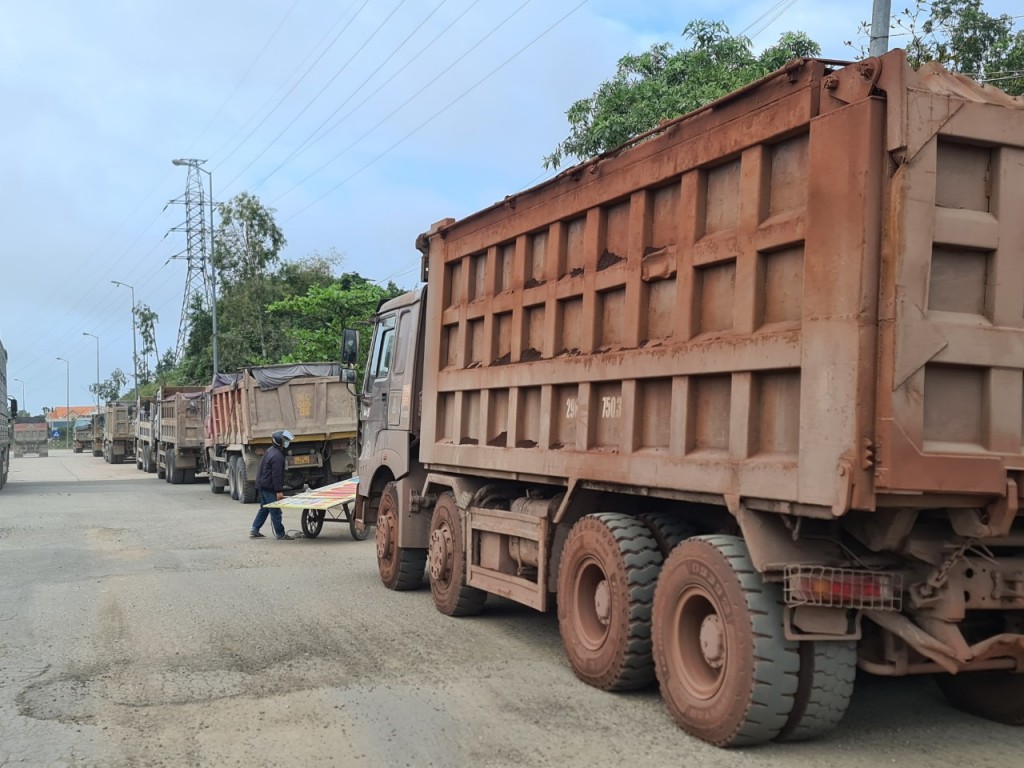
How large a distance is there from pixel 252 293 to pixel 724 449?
41025 mm

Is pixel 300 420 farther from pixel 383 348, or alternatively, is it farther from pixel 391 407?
pixel 391 407

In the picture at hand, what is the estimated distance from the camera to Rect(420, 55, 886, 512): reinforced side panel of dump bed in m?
4.20

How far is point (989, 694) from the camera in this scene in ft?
17.3

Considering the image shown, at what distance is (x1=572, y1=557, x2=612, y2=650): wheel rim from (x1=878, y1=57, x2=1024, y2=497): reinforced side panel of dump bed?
2.30 meters

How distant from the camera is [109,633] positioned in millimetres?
7629

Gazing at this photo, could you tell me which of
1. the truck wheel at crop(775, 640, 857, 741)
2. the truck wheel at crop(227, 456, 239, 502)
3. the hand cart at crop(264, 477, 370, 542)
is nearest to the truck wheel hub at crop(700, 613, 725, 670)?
the truck wheel at crop(775, 640, 857, 741)

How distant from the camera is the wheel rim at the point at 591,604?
5867 mm

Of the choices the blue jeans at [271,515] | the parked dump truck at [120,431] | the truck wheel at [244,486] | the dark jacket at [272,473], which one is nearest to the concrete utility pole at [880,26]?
the dark jacket at [272,473]

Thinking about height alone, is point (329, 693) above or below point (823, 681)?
below

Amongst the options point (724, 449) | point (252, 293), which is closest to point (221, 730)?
point (724, 449)

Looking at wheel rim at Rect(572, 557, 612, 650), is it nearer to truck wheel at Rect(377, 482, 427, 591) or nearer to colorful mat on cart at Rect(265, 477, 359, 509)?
truck wheel at Rect(377, 482, 427, 591)

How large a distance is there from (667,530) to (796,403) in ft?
4.56

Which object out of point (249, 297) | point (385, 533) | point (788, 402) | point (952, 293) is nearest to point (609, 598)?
point (788, 402)

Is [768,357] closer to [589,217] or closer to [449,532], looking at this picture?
[589,217]
